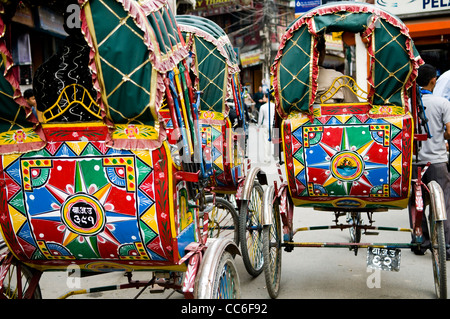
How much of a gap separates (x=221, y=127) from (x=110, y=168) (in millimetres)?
2648

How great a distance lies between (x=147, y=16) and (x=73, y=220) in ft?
3.57

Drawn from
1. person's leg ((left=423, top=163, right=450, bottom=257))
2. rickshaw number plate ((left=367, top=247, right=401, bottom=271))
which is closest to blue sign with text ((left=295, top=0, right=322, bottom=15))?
person's leg ((left=423, top=163, right=450, bottom=257))

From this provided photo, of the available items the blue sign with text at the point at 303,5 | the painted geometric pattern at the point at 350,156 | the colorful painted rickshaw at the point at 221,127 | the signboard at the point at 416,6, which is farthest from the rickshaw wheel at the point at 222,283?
the blue sign with text at the point at 303,5

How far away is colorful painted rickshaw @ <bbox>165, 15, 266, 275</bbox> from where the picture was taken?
15.9 feet

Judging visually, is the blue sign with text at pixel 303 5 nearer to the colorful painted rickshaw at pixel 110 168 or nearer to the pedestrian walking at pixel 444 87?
the pedestrian walking at pixel 444 87

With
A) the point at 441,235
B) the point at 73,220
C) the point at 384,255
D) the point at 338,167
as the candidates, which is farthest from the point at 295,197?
the point at 73,220

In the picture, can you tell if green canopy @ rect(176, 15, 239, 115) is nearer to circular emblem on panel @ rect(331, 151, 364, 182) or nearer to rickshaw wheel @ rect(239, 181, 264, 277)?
rickshaw wheel @ rect(239, 181, 264, 277)

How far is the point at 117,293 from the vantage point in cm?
427

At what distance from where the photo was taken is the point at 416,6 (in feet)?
A: 37.6

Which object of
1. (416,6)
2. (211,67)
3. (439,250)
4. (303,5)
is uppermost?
(303,5)

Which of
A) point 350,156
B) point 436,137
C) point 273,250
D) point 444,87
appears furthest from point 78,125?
point 444,87

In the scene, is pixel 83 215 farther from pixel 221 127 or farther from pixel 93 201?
pixel 221 127

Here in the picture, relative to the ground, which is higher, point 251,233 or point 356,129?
point 356,129

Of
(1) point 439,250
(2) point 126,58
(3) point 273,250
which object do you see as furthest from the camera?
(3) point 273,250
